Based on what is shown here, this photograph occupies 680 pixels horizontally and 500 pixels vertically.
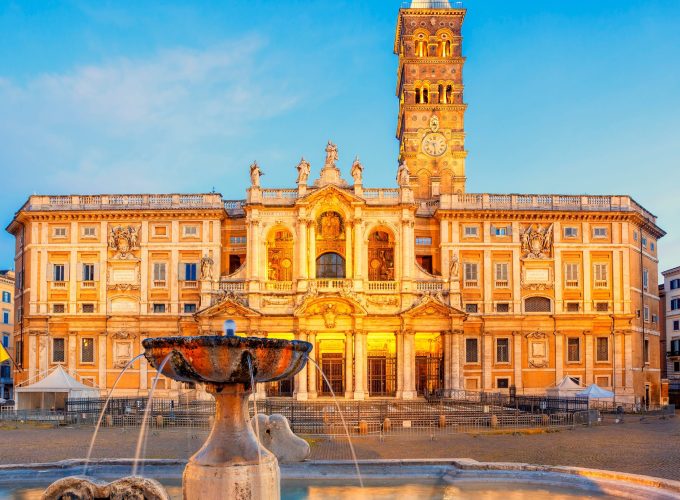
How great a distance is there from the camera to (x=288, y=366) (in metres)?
12.9

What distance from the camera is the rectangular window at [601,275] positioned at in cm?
5525

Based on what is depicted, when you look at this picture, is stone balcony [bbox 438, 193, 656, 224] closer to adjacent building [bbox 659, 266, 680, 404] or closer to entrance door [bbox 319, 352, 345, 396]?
entrance door [bbox 319, 352, 345, 396]

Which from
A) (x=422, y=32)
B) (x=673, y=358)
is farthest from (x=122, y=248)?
(x=673, y=358)

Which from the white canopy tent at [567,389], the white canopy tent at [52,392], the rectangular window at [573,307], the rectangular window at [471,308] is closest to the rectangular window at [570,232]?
the rectangular window at [573,307]

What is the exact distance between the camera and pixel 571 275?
181ft

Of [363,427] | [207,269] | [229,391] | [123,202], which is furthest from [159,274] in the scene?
[229,391]

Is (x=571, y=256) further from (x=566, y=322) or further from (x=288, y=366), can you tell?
(x=288, y=366)

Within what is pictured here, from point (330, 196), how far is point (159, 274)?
44.0 feet

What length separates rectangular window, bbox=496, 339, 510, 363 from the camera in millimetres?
54031

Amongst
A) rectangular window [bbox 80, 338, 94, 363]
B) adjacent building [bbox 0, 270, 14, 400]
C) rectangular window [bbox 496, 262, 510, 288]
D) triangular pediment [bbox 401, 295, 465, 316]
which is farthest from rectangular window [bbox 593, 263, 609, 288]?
adjacent building [bbox 0, 270, 14, 400]

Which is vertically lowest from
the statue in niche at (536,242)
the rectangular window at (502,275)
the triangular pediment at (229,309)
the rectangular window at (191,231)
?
the triangular pediment at (229,309)

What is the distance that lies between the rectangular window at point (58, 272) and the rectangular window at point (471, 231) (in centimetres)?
2859

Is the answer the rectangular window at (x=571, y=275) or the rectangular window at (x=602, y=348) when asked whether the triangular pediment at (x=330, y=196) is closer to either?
the rectangular window at (x=571, y=275)

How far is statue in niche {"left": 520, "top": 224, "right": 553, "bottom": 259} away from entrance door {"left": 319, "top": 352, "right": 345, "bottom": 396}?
15.2 metres
